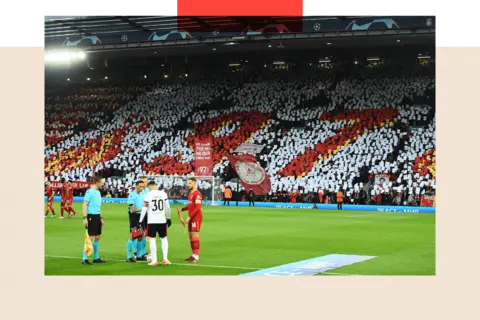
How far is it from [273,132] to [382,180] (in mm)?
10776

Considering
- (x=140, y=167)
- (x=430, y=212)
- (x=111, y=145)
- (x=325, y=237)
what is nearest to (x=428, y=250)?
(x=325, y=237)

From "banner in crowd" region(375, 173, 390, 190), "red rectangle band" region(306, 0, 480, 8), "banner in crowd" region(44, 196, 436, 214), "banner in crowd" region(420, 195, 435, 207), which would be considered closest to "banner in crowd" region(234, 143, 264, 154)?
"banner in crowd" region(44, 196, 436, 214)

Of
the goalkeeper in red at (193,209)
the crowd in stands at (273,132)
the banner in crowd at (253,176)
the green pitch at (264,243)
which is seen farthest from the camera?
the banner in crowd at (253,176)

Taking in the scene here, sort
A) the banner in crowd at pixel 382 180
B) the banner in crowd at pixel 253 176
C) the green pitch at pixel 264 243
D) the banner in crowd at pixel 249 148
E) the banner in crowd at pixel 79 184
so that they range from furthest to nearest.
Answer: the banner in crowd at pixel 79 184 < the banner in crowd at pixel 249 148 < the banner in crowd at pixel 253 176 < the banner in crowd at pixel 382 180 < the green pitch at pixel 264 243

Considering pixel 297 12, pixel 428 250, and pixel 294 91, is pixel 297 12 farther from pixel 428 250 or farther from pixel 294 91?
pixel 294 91

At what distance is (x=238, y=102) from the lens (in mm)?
55094

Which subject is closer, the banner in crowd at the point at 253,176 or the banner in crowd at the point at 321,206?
the banner in crowd at the point at 321,206

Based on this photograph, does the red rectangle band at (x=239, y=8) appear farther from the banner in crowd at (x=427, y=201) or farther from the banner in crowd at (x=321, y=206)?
the banner in crowd at (x=427, y=201)

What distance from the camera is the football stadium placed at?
30812mm

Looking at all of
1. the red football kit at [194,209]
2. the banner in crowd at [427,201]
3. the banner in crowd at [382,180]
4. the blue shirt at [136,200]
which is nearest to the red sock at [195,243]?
the red football kit at [194,209]

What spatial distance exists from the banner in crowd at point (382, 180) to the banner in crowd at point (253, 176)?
6800 millimetres

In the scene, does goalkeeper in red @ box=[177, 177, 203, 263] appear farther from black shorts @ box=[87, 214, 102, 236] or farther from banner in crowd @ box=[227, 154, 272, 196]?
banner in crowd @ box=[227, 154, 272, 196]

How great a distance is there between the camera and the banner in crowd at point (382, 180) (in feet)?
140

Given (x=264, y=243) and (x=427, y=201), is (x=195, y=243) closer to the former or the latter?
(x=264, y=243)
